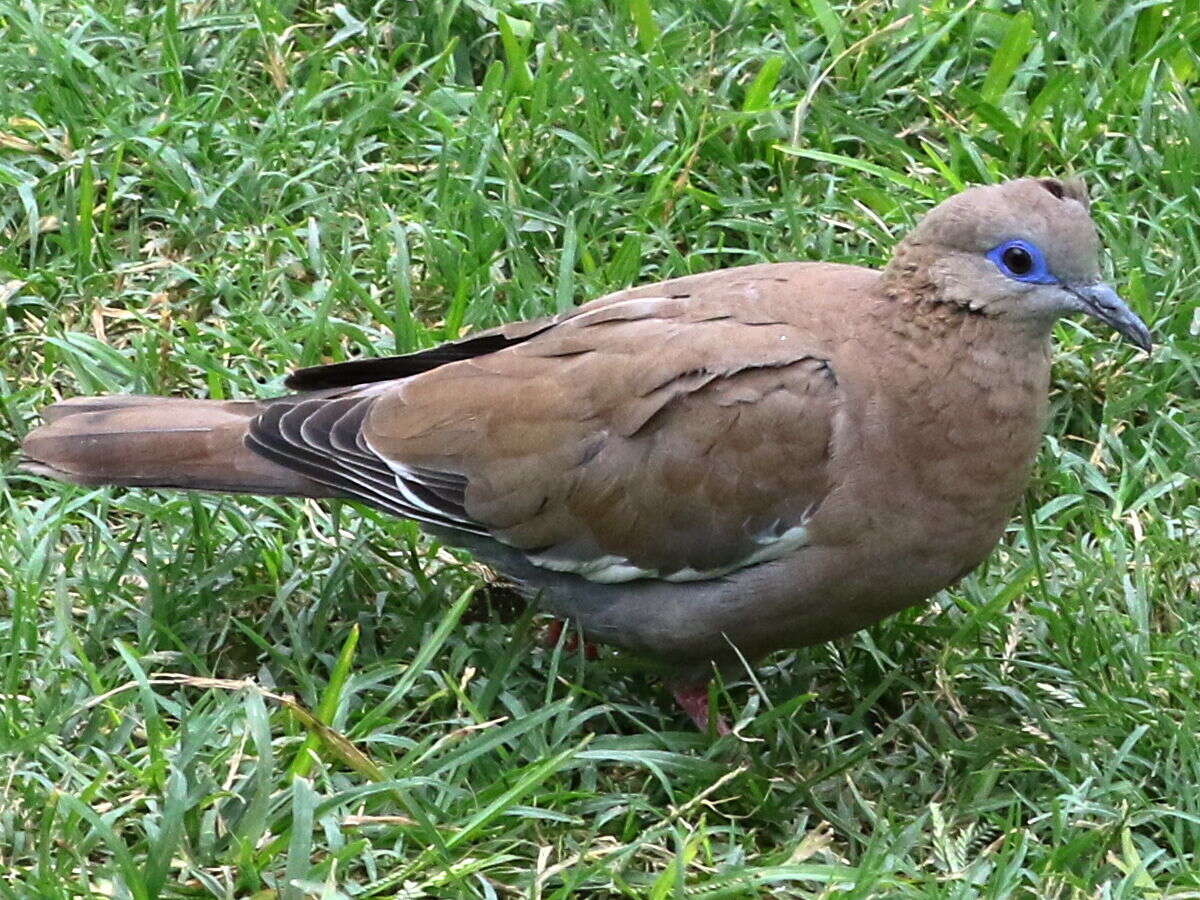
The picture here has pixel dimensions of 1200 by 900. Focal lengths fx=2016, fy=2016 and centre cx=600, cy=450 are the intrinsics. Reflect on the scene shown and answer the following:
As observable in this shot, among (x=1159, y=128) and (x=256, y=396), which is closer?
(x=256, y=396)

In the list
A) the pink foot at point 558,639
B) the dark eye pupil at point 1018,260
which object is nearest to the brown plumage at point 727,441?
the dark eye pupil at point 1018,260

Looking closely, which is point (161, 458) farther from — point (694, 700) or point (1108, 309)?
point (1108, 309)

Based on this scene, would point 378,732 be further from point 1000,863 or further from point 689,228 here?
point 689,228

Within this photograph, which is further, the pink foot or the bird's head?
the pink foot

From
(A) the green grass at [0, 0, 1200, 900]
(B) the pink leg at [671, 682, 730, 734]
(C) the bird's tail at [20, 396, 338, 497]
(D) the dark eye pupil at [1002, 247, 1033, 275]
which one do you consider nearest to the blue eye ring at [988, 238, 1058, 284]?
(D) the dark eye pupil at [1002, 247, 1033, 275]

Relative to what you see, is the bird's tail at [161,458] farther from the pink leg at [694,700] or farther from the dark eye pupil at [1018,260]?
the dark eye pupil at [1018,260]

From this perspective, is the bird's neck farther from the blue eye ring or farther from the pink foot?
the pink foot

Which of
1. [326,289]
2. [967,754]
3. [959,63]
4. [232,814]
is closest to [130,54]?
[326,289]

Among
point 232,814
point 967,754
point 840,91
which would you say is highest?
point 840,91
